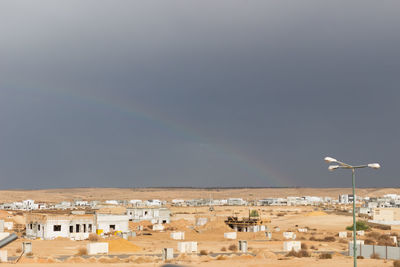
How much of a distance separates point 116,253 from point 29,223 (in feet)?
92.9

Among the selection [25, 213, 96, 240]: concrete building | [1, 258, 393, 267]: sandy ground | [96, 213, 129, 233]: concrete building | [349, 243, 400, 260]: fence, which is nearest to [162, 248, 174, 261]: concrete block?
[1, 258, 393, 267]: sandy ground

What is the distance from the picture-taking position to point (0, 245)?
6938 millimetres

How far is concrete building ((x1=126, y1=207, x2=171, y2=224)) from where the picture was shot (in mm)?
109188

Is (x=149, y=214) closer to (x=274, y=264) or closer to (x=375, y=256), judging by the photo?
(x=375, y=256)

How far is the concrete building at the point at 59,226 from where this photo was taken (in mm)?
70688

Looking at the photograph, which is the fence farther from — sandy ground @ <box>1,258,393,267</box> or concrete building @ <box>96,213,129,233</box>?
concrete building @ <box>96,213,129,233</box>

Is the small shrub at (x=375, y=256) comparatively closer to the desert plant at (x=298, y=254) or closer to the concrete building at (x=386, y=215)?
the desert plant at (x=298, y=254)

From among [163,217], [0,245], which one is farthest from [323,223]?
[0,245]

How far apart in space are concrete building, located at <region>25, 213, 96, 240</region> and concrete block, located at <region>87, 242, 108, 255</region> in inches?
809

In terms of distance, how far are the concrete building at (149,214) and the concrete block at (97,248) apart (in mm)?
55729

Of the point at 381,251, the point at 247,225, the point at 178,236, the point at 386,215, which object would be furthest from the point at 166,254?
the point at 386,215

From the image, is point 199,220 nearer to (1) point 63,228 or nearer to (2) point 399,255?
(1) point 63,228

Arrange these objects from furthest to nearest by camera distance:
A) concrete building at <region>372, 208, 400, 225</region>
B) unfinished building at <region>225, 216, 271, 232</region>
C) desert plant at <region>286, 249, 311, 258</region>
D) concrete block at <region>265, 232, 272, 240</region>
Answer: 1. concrete building at <region>372, 208, 400, 225</region>
2. unfinished building at <region>225, 216, 271, 232</region>
3. concrete block at <region>265, 232, 272, 240</region>
4. desert plant at <region>286, 249, 311, 258</region>

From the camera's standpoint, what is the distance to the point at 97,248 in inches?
2044
